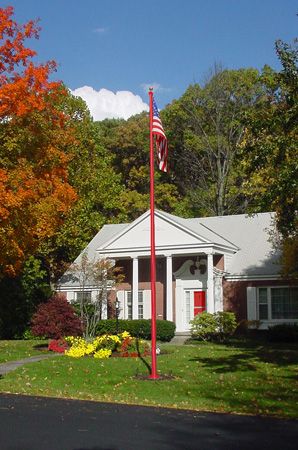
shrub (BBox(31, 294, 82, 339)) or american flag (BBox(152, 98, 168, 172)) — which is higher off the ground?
american flag (BBox(152, 98, 168, 172))

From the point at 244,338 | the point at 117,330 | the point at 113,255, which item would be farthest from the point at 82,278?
the point at 244,338

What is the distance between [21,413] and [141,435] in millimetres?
3291

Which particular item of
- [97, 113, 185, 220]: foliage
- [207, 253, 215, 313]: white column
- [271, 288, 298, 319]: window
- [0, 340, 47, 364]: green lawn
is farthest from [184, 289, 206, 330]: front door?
[97, 113, 185, 220]: foliage

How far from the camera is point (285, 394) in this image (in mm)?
14328

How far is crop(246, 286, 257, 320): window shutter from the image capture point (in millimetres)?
31375

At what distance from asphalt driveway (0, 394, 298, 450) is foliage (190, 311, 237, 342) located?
49.7 feet

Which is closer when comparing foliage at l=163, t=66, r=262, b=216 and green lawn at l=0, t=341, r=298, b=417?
green lawn at l=0, t=341, r=298, b=417

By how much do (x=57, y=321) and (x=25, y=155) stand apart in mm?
7397

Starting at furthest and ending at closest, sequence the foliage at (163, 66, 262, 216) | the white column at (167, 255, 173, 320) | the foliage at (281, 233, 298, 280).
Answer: the foliage at (163, 66, 262, 216) < the white column at (167, 255, 173, 320) < the foliage at (281, 233, 298, 280)

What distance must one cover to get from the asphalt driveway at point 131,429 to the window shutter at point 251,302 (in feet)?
62.0

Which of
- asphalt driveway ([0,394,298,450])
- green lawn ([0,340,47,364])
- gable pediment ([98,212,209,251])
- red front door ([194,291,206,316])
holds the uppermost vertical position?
gable pediment ([98,212,209,251])

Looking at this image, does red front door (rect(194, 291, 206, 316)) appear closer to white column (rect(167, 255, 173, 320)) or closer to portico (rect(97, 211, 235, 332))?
portico (rect(97, 211, 235, 332))

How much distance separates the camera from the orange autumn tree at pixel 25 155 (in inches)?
906

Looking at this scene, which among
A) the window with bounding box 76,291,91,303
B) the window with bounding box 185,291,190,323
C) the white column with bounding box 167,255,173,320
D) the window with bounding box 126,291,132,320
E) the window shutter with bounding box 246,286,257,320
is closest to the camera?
the window shutter with bounding box 246,286,257,320
